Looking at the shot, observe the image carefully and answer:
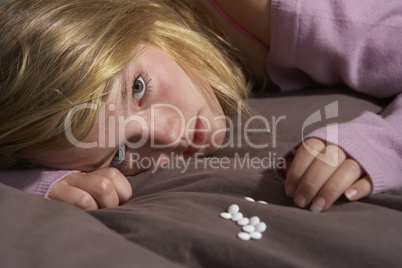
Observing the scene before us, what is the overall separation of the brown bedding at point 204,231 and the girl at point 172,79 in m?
0.06

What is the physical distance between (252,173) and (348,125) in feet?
0.70

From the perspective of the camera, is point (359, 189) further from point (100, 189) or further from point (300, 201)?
point (100, 189)

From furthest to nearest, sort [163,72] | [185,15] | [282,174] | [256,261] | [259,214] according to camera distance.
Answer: [185,15], [163,72], [282,174], [259,214], [256,261]

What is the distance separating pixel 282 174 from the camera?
83cm

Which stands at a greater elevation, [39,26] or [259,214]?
[39,26]

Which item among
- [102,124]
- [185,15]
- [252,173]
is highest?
[185,15]

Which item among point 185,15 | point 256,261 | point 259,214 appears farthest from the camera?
point 185,15

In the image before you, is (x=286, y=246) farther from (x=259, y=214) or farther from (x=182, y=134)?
(x=182, y=134)

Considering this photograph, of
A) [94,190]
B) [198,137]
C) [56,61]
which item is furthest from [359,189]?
[56,61]

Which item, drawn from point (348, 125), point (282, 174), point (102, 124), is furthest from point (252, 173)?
point (102, 124)

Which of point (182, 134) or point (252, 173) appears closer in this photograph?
point (252, 173)

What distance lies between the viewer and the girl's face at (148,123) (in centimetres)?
90

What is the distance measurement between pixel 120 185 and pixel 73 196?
10 centimetres

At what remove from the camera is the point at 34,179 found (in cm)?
95
